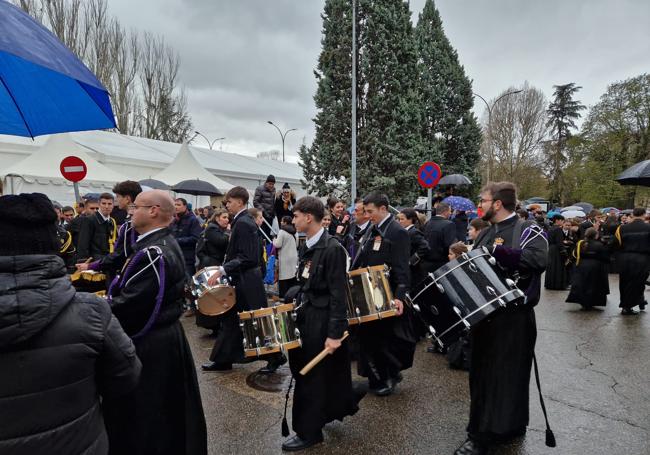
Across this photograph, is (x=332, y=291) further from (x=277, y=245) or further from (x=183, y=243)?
(x=183, y=243)

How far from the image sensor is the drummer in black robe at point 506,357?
331 cm

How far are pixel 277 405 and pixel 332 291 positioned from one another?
1.68 m

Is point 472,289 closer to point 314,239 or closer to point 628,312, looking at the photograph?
point 314,239

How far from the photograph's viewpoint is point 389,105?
755 inches

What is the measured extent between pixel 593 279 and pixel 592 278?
0.09ft

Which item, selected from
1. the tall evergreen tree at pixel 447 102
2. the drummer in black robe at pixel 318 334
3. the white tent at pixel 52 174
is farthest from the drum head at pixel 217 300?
the tall evergreen tree at pixel 447 102

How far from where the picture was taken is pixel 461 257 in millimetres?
3252

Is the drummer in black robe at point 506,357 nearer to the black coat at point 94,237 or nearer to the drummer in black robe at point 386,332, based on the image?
the drummer in black robe at point 386,332

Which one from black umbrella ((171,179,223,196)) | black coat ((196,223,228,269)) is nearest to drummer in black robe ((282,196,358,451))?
black coat ((196,223,228,269))

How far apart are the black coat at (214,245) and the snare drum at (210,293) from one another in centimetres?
164

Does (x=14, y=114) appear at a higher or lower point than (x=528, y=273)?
higher

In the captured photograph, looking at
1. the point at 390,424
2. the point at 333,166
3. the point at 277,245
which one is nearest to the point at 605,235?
the point at 277,245

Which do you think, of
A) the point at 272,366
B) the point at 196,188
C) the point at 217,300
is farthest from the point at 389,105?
the point at 217,300

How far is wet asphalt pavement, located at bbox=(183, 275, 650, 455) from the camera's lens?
3613 millimetres
